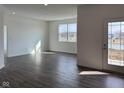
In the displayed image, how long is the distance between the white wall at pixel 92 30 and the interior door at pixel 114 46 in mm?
170

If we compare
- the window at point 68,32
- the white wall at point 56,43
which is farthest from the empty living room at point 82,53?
the window at point 68,32

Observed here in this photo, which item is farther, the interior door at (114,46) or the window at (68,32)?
the window at (68,32)

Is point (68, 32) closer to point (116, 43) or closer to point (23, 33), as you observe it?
point (23, 33)

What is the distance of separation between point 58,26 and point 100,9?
6.07m

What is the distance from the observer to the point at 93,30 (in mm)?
5523

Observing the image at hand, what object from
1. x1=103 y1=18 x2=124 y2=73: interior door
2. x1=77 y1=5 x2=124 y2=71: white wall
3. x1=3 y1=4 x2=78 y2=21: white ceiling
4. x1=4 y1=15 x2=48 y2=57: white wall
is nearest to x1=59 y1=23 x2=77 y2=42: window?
x1=4 y1=15 x2=48 y2=57: white wall

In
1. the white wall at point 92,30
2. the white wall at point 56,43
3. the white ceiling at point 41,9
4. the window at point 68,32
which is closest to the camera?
the white wall at point 92,30

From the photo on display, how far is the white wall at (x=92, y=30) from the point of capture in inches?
202

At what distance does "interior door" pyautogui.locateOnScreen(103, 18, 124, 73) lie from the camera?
192 inches

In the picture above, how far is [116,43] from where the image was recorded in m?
4.98

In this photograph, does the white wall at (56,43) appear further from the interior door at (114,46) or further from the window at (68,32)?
the interior door at (114,46)

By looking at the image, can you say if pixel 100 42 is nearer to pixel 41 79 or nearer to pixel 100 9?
pixel 100 9

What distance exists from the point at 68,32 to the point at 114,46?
565 centimetres

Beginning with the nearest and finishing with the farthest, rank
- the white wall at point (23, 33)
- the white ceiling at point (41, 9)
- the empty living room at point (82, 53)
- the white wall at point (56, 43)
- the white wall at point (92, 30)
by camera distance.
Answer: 1. the empty living room at point (82, 53)
2. the white wall at point (92, 30)
3. the white ceiling at point (41, 9)
4. the white wall at point (23, 33)
5. the white wall at point (56, 43)
